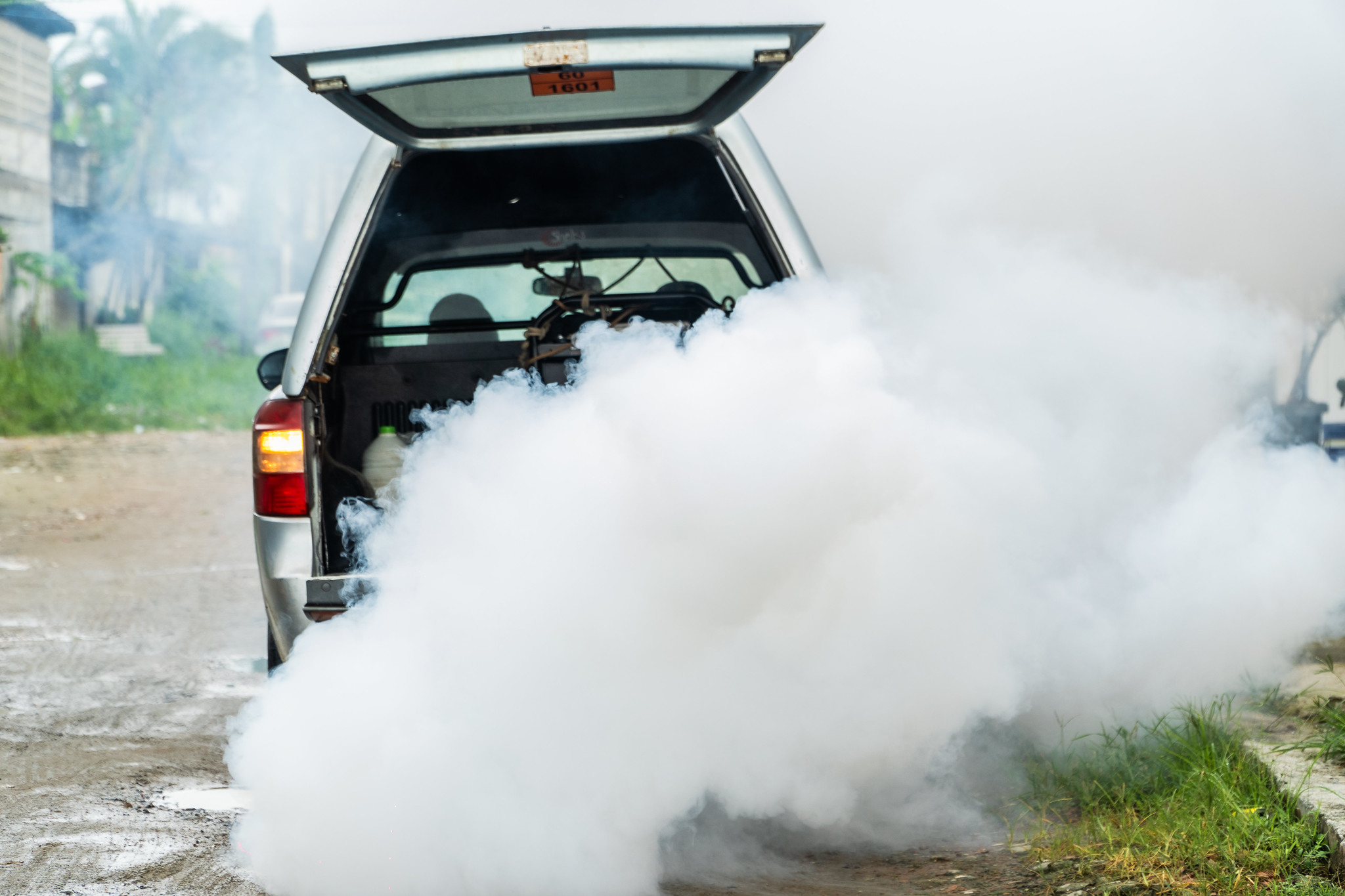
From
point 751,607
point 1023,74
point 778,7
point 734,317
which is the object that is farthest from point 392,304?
point 778,7

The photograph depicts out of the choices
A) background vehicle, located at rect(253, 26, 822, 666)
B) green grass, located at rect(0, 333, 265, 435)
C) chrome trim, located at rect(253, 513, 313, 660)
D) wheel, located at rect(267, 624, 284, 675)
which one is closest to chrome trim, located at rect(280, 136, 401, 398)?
background vehicle, located at rect(253, 26, 822, 666)

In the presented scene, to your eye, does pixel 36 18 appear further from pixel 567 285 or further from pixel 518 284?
pixel 567 285

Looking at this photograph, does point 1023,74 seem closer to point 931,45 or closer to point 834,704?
point 931,45

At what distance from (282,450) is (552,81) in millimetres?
1116

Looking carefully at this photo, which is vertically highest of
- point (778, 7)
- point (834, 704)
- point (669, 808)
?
point (778, 7)

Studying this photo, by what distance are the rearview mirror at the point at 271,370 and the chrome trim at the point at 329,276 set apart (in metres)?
0.44

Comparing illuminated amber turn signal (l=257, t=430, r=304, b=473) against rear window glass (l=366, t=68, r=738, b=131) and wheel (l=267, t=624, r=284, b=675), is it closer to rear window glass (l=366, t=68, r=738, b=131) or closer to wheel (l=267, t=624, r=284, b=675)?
wheel (l=267, t=624, r=284, b=675)

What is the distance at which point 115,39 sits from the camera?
16.9 m

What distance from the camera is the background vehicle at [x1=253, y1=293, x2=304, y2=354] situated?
1548 cm

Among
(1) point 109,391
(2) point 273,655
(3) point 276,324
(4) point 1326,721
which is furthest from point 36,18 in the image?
(4) point 1326,721

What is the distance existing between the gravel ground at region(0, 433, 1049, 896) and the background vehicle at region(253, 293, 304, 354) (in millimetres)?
6340

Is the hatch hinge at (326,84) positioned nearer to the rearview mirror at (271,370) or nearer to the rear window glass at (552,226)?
the rearview mirror at (271,370)

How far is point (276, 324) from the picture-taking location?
613 inches

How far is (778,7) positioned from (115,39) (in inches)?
528
